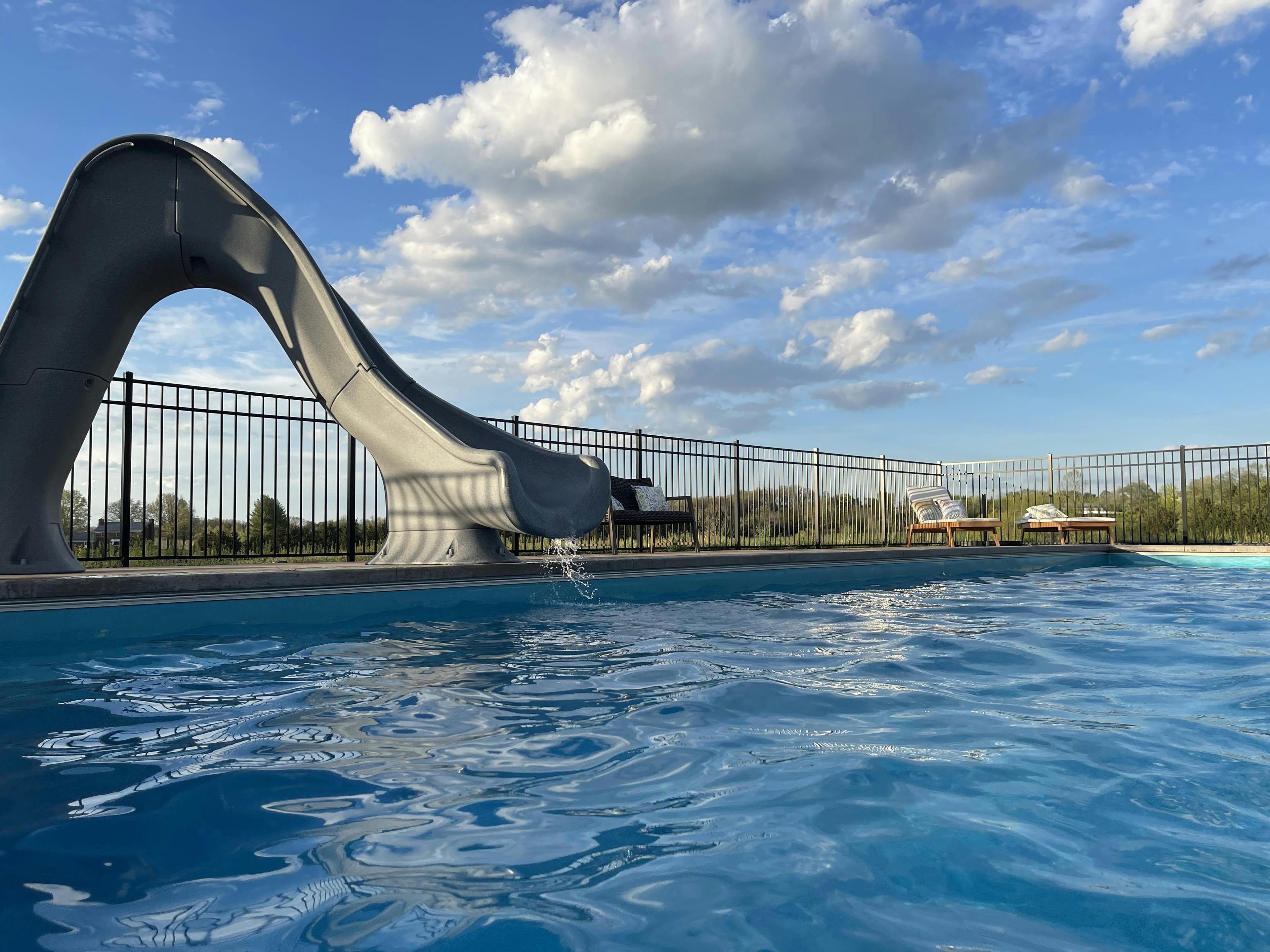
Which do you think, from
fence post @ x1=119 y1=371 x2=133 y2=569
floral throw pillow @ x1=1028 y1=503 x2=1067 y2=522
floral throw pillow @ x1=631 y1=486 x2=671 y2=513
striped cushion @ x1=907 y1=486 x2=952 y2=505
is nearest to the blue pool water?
fence post @ x1=119 y1=371 x2=133 y2=569

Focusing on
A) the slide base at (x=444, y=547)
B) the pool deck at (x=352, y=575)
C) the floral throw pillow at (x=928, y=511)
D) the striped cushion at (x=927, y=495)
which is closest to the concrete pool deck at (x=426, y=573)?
the pool deck at (x=352, y=575)

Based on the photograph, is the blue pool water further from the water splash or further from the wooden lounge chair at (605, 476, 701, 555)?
the wooden lounge chair at (605, 476, 701, 555)

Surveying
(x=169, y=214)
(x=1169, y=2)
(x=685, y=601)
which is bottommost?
(x=685, y=601)

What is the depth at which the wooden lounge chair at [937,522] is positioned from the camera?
1196 centimetres

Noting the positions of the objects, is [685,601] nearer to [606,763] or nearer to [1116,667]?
[1116,667]

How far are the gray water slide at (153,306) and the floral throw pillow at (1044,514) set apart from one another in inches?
418

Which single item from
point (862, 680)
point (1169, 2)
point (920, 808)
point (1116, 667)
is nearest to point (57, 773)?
point (920, 808)

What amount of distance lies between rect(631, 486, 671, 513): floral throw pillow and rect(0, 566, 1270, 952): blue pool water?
5843 mm

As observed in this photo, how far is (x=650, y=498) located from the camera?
966 cm

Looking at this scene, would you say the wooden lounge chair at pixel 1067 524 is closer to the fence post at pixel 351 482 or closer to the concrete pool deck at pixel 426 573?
the concrete pool deck at pixel 426 573

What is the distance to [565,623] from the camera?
4918 mm

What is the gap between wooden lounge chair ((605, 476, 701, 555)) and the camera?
346 inches

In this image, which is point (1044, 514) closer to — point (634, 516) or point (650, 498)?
point (650, 498)

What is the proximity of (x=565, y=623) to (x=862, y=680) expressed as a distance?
229 centimetres
